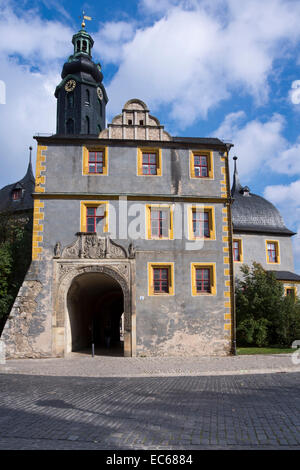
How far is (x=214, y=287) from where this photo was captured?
61.1 ft

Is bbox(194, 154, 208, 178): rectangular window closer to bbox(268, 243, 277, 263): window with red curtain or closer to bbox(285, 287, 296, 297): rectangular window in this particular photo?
bbox(268, 243, 277, 263): window with red curtain

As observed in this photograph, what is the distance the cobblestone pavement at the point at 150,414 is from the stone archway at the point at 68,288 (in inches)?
234

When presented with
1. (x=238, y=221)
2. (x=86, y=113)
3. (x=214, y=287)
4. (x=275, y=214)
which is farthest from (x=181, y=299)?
(x=86, y=113)

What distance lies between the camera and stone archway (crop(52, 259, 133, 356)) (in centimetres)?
1736

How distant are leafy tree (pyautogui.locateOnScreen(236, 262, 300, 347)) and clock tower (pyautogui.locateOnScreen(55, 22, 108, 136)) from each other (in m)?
22.2

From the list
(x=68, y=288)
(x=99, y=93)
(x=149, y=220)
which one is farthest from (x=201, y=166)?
(x=99, y=93)

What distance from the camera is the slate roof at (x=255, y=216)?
28.2 metres

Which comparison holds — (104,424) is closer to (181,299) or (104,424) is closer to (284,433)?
(284,433)

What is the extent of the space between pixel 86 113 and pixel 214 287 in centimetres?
2511

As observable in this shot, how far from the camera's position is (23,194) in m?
29.6

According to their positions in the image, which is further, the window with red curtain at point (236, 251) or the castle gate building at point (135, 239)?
the window with red curtain at point (236, 251)

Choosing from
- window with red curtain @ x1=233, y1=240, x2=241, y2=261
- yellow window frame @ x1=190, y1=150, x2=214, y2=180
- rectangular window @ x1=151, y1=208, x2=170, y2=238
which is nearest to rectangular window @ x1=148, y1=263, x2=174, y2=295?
rectangular window @ x1=151, y1=208, x2=170, y2=238

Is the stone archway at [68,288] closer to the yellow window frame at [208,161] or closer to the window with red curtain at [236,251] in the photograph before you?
the yellow window frame at [208,161]

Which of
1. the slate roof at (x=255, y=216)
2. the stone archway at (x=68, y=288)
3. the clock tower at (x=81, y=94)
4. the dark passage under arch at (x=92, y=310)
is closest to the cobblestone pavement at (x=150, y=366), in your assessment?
the stone archway at (x=68, y=288)
